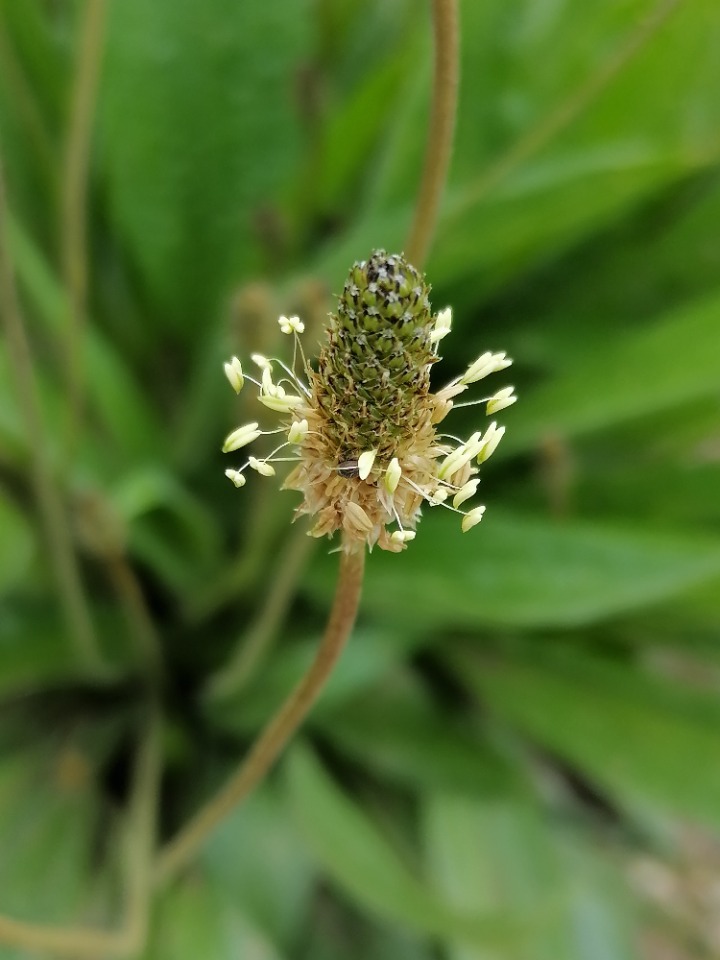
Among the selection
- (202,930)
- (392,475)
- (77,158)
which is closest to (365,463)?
(392,475)

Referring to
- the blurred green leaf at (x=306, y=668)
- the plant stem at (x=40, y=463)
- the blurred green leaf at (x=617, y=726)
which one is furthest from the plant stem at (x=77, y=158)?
the blurred green leaf at (x=617, y=726)

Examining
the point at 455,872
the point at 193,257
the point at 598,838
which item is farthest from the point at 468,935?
the point at 193,257

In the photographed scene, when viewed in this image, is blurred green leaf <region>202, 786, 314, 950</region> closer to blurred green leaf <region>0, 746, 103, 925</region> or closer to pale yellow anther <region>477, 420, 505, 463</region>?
blurred green leaf <region>0, 746, 103, 925</region>

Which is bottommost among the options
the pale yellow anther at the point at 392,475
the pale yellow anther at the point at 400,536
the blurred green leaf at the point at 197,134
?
the pale yellow anther at the point at 400,536

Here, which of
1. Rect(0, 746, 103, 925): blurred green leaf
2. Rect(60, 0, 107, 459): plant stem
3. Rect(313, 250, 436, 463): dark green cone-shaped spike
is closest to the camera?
Rect(313, 250, 436, 463): dark green cone-shaped spike

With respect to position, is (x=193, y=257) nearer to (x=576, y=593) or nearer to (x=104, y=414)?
(x=104, y=414)

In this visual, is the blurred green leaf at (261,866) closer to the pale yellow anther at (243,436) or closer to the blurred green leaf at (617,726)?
the blurred green leaf at (617,726)

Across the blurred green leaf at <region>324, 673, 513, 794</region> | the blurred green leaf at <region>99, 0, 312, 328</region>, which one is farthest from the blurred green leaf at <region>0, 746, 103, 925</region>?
the blurred green leaf at <region>99, 0, 312, 328</region>
